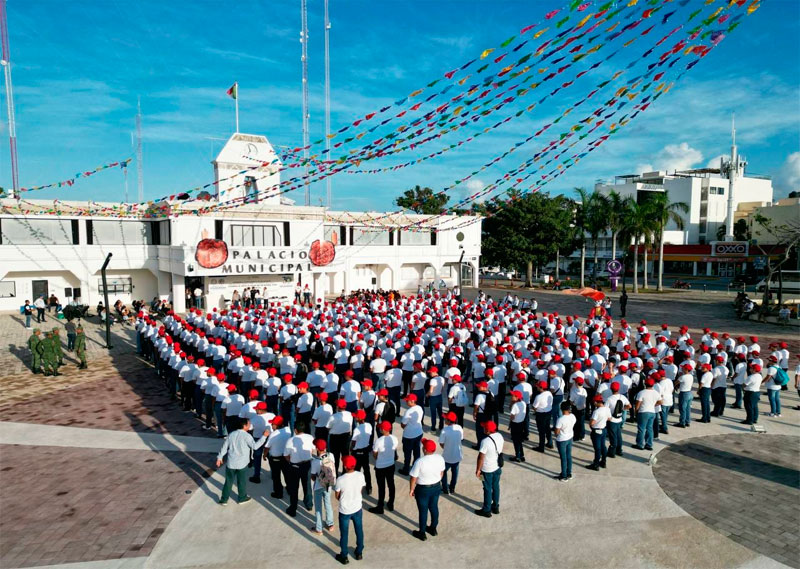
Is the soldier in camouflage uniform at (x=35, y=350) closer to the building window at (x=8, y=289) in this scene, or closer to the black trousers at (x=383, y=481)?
the black trousers at (x=383, y=481)

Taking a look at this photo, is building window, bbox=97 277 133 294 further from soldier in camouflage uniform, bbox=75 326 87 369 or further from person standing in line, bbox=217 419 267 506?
person standing in line, bbox=217 419 267 506

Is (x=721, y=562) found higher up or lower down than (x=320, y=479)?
lower down

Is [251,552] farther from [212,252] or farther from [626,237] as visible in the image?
[626,237]

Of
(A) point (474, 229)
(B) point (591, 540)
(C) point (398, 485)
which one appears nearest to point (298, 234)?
(A) point (474, 229)

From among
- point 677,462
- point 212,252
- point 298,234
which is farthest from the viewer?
point 298,234

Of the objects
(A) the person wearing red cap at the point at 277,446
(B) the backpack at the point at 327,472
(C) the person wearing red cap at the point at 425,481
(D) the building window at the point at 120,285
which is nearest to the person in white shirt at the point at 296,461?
(A) the person wearing red cap at the point at 277,446

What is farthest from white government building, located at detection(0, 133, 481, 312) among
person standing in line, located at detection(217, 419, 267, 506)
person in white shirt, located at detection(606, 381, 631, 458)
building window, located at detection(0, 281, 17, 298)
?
person in white shirt, located at detection(606, 381, 631, 458)

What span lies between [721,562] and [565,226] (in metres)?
41.8

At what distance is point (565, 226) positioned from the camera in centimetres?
4575

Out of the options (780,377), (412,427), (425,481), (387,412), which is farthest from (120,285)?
(780,377)

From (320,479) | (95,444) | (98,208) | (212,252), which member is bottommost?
(95,444)

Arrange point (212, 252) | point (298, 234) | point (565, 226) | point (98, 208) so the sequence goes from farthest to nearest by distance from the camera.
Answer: point (565, 226), point (298, 234), point (98, 208), point (212, 252)

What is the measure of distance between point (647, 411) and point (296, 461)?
21.7 ft

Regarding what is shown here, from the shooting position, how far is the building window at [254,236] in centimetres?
3044
